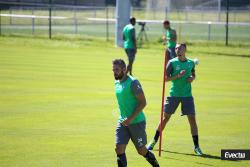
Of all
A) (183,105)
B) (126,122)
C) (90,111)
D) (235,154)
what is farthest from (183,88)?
(90,111)

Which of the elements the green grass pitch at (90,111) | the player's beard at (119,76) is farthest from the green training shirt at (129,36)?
the player's beard at (119,76)

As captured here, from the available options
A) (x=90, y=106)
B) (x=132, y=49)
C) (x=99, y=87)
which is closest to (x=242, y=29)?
(x=132, y=49)

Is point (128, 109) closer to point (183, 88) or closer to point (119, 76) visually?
point (119, 76)

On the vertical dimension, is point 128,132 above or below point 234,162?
above

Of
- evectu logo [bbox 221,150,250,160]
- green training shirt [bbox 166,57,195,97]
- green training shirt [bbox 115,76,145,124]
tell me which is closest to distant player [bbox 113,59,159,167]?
green training shirt [bbox 115,76,145,124]

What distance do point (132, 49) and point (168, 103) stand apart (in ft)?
45.1

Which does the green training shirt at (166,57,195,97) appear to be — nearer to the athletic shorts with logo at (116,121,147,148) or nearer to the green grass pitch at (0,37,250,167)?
the green grass pitch at (0,37,250,167)

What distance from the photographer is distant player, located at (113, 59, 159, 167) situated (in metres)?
10.9

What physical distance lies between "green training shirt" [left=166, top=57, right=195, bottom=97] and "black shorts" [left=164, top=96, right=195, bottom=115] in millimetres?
86

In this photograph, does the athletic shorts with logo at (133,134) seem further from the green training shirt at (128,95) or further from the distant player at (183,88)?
the distant player at (183,88)

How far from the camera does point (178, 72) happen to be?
13930mm

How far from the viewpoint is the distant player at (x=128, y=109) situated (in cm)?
1085

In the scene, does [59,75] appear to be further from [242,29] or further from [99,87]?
[242,29]

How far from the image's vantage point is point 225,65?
3347cm
